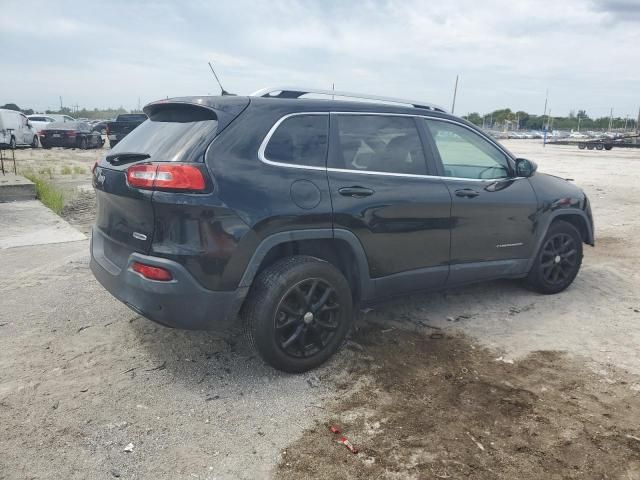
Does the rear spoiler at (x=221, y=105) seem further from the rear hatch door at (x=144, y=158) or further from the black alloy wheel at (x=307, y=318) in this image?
the black alloy wheel at (x=307, y=318)

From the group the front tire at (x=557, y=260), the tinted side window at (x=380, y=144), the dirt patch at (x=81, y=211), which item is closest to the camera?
the tinted side window at (x=380, y=144)

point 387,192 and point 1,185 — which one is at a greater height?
point 387,192

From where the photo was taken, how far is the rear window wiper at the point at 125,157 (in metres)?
3.31

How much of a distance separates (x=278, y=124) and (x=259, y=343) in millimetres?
1392

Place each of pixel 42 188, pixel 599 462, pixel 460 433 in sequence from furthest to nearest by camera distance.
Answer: pixel 42 188 → pixel 460 433 → pixel 599 462

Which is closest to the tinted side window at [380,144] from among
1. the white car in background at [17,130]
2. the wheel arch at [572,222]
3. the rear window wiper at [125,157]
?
the rear window wiper at [125,157]

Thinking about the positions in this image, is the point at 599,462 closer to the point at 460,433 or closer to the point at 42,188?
the point at 460,433

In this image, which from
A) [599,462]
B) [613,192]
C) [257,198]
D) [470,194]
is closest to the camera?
[599,462]

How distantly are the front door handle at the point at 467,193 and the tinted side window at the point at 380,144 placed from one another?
36 cm

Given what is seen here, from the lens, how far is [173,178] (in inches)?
118

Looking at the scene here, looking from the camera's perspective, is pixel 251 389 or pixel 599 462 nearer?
pixel 599 462

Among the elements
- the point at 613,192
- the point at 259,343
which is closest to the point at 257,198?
the point at 259,343

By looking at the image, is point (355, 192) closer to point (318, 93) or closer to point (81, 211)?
point (318, 93)

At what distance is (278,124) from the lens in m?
3.38
